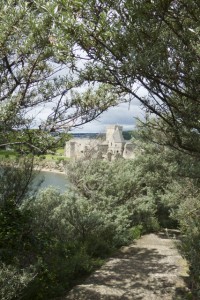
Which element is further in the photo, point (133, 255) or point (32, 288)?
point (133, 255)

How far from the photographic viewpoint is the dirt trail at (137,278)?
6570 millimetres

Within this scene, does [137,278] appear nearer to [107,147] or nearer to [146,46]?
[146,46]

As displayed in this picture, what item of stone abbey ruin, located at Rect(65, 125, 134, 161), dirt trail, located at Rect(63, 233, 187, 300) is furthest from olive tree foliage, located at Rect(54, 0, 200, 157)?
stone abbey ruin, located at Rect(65, 125, 134, 161)

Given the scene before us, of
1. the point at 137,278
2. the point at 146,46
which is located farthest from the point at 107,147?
the point at 146,46

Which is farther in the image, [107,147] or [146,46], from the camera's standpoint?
[107,147]

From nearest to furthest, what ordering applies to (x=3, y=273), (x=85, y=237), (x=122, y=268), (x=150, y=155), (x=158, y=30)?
(x=158, y=30)
(x=3, y=273)
(x=122, y=268)
(x=85, y=237)
(x=150, y=155)

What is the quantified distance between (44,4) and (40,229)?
4852 millimetres

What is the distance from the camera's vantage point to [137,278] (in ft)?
25.1

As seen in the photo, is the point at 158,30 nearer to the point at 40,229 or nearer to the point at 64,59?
the point at 64,59

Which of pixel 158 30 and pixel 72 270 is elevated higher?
pixel 158 30

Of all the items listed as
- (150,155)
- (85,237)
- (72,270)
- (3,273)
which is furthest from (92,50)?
(150,155)

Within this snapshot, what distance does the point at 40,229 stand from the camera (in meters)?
6.96

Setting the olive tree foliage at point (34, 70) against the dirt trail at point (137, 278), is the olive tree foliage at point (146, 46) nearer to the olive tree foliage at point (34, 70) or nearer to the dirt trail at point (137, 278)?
the olive tree foliage at point (34, 70)

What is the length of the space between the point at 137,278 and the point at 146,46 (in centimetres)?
581
